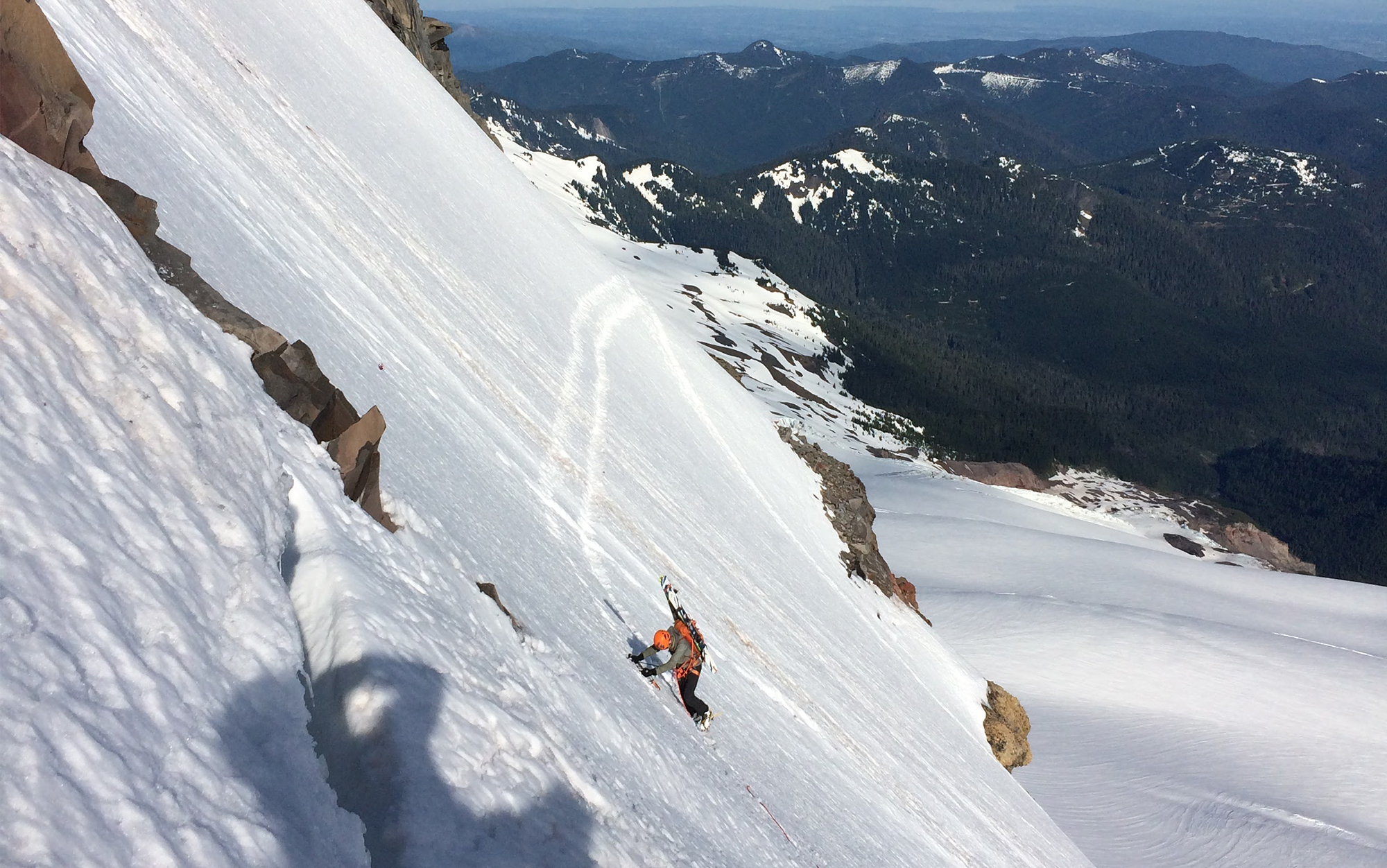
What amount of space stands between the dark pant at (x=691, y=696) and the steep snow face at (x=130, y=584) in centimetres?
641

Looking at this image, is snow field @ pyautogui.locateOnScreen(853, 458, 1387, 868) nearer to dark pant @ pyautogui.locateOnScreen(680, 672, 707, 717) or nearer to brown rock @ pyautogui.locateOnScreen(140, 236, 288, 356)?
dark pant @ pyautogui.locateOnScreen(680, 672, 707, 717)

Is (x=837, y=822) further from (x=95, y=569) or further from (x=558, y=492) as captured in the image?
(x=95, y=569)

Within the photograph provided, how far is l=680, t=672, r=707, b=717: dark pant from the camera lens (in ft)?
37.9

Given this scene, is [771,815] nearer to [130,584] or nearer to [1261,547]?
[130,584]

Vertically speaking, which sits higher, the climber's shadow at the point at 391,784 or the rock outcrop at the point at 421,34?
the rock outcrop at the point at 421,34

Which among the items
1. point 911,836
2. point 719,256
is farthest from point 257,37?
point 719,256

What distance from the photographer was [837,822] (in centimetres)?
1312

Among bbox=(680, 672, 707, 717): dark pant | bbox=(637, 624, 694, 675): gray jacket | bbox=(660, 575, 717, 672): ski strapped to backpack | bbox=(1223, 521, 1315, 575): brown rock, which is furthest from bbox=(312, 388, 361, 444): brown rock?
bbox=(1223, 521, 1315, 575): brown rock

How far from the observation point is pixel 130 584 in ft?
16.2

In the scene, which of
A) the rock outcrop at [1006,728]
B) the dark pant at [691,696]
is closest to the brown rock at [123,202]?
the dark pant at [691,696]

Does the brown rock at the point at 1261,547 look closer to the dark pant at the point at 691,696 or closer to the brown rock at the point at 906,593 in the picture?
the brown rock at the point at 906,593

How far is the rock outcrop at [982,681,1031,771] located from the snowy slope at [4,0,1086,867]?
3.60 ft

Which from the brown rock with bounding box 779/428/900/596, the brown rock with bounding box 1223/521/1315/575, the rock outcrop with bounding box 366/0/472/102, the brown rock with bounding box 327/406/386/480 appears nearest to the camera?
the brown rock with bounding box 327/406/386/480

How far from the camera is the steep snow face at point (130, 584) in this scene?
3.98m
